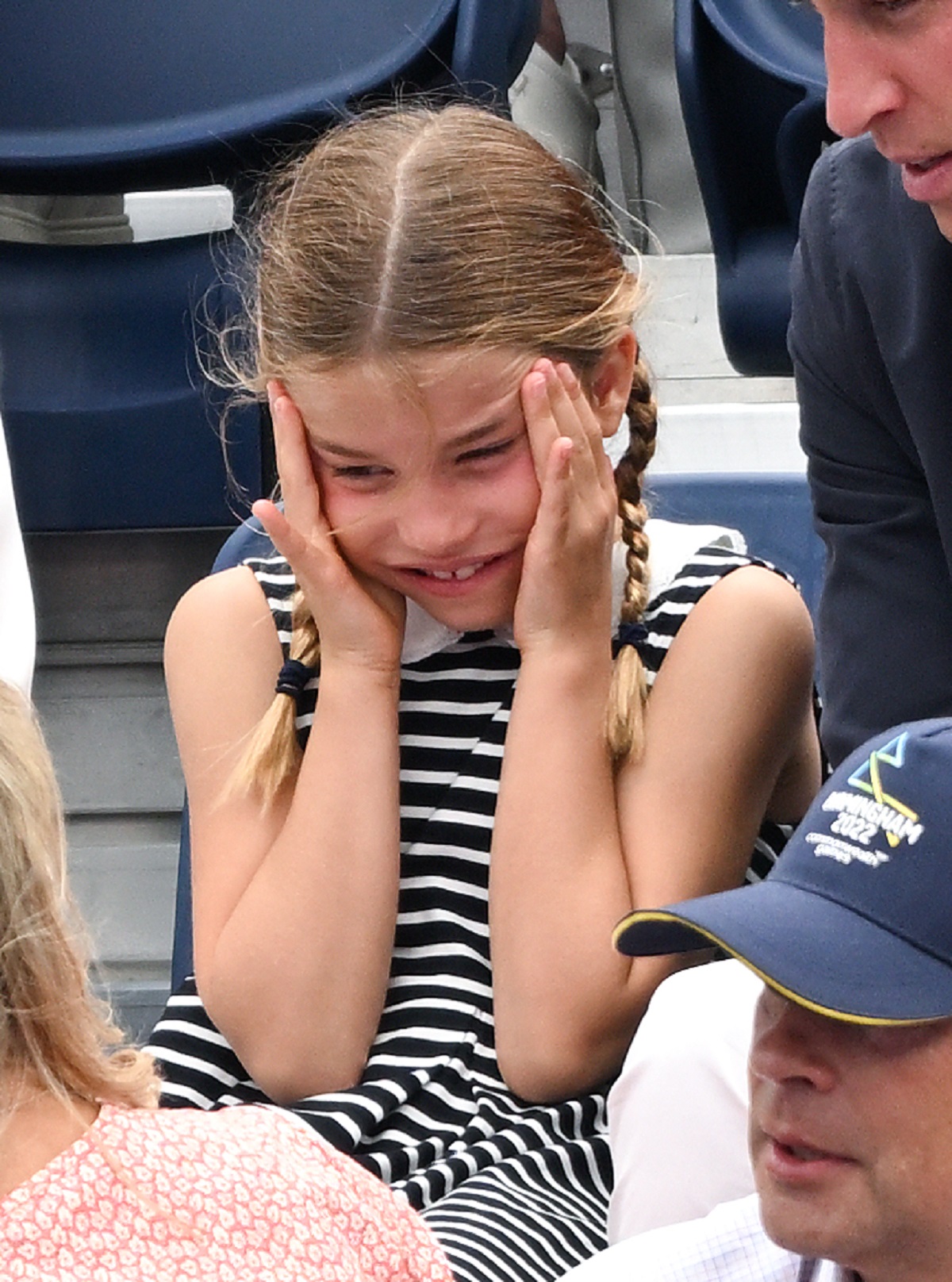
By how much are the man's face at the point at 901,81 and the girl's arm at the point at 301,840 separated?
577 mm

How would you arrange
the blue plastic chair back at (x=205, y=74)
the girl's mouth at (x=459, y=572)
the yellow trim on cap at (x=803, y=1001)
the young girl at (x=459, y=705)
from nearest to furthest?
the yellow trim on cap at (x=803, y=1001) → the young girl at (x=459, y=705) → the girl's mouth at (x=459, y=572) → the blue plastic chair back at (x=205, y=74)

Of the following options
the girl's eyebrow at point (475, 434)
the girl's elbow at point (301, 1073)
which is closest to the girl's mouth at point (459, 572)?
the girl's eyebrow at point (475, 434)

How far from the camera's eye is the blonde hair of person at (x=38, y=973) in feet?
3.82

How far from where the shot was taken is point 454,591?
1.74 metres

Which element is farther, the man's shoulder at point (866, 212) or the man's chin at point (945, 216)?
the man's shoulder at point (866, 212)

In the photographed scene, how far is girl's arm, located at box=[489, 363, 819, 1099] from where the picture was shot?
1609mm

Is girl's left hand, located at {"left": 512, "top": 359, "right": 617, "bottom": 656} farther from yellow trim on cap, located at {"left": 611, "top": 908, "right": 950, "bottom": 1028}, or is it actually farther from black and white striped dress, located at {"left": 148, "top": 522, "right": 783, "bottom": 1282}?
yellow trim on cap, located at {"left": 611, "top": 908, "right": 950, "bottom": 1028}

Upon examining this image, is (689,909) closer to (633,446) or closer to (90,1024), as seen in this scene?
(90,1024)

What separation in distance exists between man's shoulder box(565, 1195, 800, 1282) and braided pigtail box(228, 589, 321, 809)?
652 mm

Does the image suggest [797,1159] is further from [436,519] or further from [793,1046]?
[436,519]

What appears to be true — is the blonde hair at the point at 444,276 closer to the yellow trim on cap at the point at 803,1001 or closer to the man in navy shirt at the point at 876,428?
the man in navy shirt at the point at 876,428

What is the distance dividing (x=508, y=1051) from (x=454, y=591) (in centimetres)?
39

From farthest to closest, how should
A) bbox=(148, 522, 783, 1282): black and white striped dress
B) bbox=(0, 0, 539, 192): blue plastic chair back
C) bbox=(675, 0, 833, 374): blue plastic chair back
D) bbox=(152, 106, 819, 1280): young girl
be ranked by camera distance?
bbox=(675, 0, 833, 374): blue plastic chair back
bbox=(0, 0, 539, 192): blue plastic chair back
bbox=(152, 106, 819, 1280): young girl
bbox=(148, 522, 783, 1282): black and white striped dress

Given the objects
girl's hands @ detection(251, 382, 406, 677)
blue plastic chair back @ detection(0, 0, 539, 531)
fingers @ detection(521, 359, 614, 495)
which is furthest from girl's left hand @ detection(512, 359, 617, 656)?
blue plastic chair back @ detection(0, 0, 539, 531)
